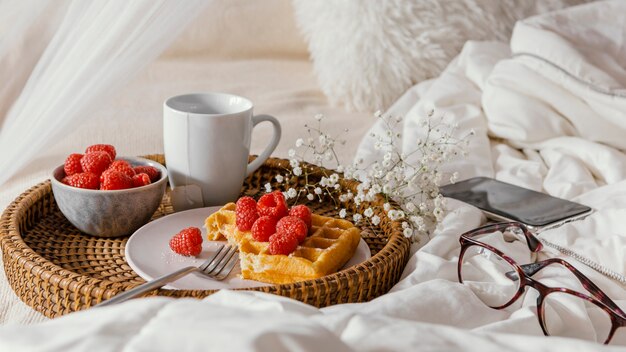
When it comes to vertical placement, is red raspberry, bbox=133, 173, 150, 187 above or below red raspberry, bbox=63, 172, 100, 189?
below

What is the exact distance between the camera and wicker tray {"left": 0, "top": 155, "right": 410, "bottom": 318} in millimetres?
777

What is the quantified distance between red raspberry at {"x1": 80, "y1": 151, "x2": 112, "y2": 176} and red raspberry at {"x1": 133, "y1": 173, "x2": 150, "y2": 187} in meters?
0.04

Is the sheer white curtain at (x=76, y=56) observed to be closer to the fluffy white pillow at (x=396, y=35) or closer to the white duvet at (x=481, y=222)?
the white duvet at (x=481, y=222)

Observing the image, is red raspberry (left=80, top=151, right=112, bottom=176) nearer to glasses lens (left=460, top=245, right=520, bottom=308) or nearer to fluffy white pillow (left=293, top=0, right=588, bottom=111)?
glasses lens (left=460, top=245, right=520, bottom=308)

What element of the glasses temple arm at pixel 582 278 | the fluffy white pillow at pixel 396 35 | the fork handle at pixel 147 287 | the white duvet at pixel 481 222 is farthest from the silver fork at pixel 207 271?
the fluffy white pillow at pixel 396 35

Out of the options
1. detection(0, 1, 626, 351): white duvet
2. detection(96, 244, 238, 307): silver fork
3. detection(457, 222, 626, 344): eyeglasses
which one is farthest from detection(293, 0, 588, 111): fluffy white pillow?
detection(96, 244, 238, 307): silver fork

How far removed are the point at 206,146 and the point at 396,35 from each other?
0.75 m

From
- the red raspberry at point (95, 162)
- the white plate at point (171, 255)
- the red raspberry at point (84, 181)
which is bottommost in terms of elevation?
the white plate at point (171, 255)

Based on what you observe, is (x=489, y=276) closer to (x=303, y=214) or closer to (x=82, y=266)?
(x=303, y=214)

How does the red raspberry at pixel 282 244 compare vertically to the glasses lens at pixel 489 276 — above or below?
above

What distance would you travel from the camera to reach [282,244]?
85cm

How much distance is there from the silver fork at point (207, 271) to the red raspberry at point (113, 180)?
0.15 metres

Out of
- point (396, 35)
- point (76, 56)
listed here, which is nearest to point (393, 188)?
point (76, 56)

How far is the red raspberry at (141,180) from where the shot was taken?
0.97 metres
